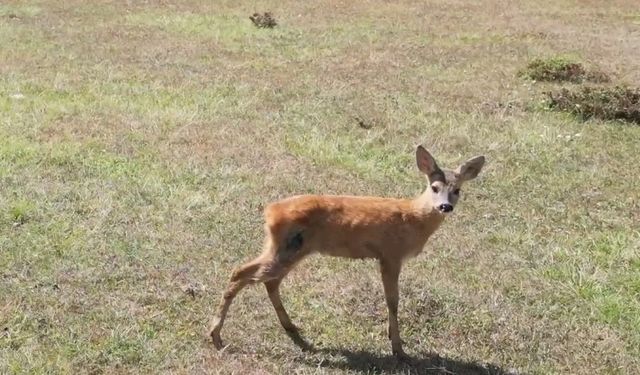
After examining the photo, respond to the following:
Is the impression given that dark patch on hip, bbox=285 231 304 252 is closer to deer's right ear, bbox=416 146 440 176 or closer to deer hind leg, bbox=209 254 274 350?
deer hind leg, bbox=209 254 274 350

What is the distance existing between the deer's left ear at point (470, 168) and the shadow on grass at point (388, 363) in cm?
126

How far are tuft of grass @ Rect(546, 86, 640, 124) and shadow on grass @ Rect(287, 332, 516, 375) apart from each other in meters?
7.71

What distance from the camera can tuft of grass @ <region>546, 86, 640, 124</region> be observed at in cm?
1273

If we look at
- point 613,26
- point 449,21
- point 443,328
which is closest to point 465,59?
point 449,21

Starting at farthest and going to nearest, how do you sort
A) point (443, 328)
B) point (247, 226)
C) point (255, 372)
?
1. point (247, 226)
2. point (443, 328)
3. point (255, 372)

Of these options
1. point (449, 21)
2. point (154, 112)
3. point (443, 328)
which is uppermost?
point (443, 328)

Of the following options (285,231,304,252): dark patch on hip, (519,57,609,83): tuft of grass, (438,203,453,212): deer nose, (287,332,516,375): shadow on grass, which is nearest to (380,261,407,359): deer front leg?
(287,332,516,375): shadow on grass

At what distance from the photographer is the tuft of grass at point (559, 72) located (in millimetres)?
15414

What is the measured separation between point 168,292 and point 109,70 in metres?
8.64

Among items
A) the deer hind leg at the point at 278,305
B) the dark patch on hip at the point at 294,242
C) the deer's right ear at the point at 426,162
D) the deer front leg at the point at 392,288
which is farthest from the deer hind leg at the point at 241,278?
the deer's right ear at the point at 426,162

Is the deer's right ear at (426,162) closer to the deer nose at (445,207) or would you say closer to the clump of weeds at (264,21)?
the deer nose at (445,207)

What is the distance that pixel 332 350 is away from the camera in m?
6.00

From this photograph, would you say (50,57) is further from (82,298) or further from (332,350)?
(332,350)

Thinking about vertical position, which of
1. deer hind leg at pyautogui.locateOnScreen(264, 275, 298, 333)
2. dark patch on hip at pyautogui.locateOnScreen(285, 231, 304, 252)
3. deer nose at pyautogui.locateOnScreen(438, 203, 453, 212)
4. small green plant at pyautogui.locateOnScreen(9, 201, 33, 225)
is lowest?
small green plant at pyautogui.locateOnScreen(9, 201, 33, 225)
